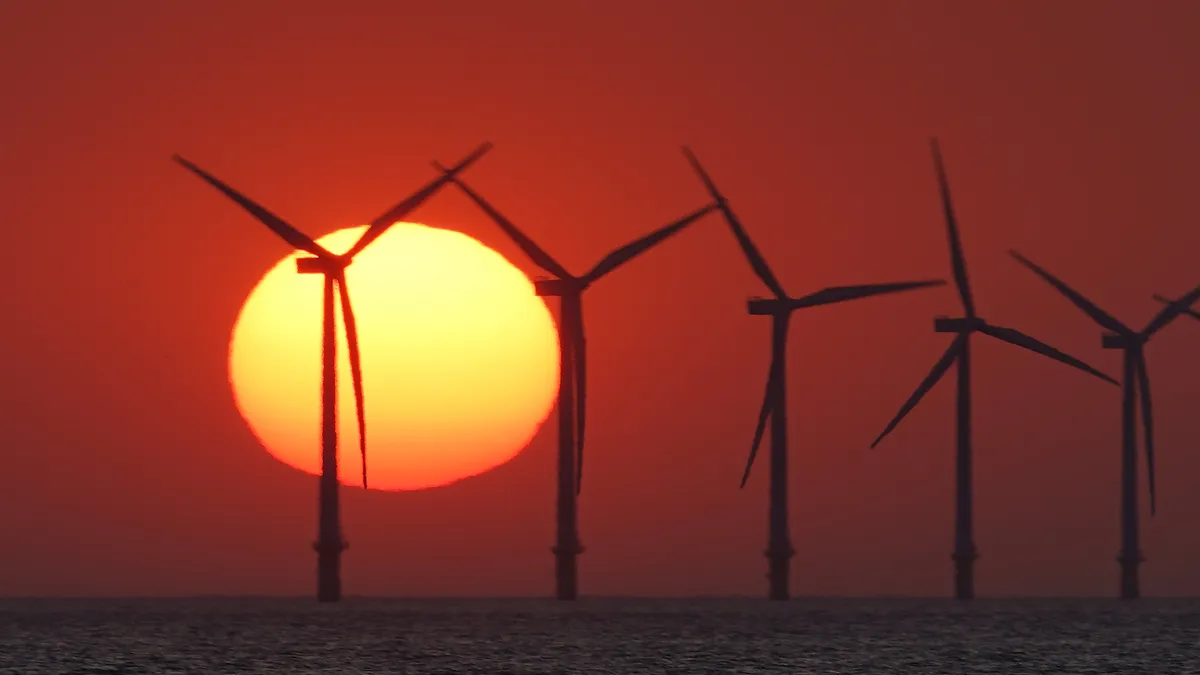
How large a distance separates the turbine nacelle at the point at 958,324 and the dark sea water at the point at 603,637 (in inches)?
712

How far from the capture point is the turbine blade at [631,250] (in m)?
101

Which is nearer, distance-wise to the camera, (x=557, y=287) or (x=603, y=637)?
(x=557, y=287)

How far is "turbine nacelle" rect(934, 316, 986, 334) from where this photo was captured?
362ft

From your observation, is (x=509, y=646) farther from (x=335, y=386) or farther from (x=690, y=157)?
(x=690, y=157)

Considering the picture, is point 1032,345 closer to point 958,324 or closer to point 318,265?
point 958,324

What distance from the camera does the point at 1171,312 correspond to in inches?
4631

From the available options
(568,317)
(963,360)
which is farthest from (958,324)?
(568,317)

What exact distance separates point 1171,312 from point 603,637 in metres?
41.7

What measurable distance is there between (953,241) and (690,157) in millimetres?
16318

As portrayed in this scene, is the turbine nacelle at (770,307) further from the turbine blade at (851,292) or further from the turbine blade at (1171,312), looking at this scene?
the turbine blade at (1171,312)

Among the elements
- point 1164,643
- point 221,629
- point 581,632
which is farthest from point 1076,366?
point 221,629

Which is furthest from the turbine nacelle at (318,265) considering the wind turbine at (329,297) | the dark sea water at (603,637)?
the dark sea water at (603,637)

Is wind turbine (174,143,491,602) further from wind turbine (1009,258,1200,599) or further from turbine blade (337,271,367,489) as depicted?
wind turbine (1009,258,1200,599)

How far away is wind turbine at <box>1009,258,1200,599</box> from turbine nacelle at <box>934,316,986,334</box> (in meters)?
4.58
